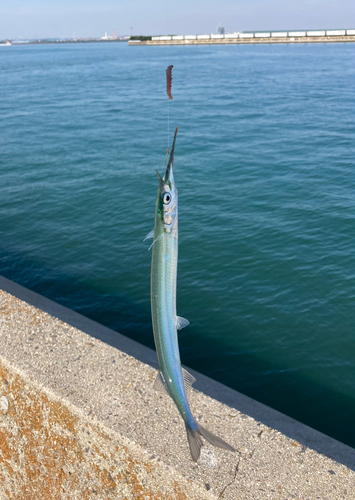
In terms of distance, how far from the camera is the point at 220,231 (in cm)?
1495

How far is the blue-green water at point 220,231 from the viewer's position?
9.48 meters

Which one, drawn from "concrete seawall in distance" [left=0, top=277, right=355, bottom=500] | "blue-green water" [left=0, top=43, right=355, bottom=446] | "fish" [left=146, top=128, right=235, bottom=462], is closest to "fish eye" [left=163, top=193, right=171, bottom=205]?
"fish" [left=146, top=128, right=235, bottom=462]

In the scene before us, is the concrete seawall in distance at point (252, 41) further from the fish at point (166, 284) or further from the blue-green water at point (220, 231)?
the fish at point (166, 284)

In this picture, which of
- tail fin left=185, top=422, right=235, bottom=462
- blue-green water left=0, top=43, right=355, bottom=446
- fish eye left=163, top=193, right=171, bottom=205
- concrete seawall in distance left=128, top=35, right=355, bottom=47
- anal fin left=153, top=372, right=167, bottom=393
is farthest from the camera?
concrete seawall in distance left=128, top=35, right=355, bottom=47

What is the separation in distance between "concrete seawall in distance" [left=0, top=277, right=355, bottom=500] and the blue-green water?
12.9ft

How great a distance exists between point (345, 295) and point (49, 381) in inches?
340

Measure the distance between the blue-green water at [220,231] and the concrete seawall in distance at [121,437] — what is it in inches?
154

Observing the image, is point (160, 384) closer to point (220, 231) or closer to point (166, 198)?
point (166, 198)

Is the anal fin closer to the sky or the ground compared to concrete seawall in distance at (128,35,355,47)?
closer to the ground

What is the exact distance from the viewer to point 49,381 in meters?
4.95

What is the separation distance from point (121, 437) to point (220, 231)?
36.3ft

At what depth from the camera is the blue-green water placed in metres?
9.48

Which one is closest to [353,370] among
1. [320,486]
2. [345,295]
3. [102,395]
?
[345,295]

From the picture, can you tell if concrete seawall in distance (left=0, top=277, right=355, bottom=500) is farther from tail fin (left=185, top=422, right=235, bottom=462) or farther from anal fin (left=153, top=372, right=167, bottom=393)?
anal fin (left=153, top=372, right=167, bottom=393)
